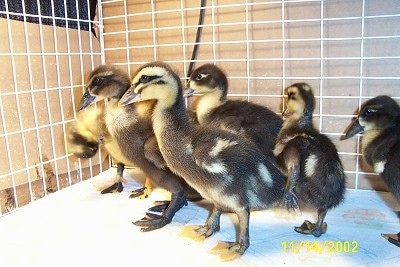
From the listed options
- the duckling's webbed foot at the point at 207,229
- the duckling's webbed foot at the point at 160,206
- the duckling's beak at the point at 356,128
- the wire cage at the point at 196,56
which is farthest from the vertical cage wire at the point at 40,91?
the duckling's beak at the point at 356,128

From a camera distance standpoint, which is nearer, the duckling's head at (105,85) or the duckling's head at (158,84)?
the duckling's head at (158,84)

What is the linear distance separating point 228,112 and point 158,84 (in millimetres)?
394

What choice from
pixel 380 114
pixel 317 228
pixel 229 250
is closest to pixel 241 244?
pixel 229 250

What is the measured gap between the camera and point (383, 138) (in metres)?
1.30

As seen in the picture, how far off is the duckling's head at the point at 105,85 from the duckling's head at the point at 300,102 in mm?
648

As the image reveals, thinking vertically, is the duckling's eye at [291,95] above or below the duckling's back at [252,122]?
above

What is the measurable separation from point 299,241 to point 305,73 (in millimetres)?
793

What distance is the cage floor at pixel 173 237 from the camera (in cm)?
112

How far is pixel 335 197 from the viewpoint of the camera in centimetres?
125

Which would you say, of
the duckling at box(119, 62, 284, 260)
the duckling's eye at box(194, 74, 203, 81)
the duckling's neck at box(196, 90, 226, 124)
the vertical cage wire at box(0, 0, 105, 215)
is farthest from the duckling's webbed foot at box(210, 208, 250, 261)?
the vertical cage wire at box(0, 0, 105, 215)

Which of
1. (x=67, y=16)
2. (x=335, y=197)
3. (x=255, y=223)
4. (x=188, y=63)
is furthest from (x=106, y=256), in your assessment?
(x=67, y=16)

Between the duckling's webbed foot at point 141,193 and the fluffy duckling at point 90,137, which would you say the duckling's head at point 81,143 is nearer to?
the fluffy duckling at point 90,137

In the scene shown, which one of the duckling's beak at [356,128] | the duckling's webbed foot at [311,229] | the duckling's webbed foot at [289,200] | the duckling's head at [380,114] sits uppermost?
the duckling's head at [380,114]
